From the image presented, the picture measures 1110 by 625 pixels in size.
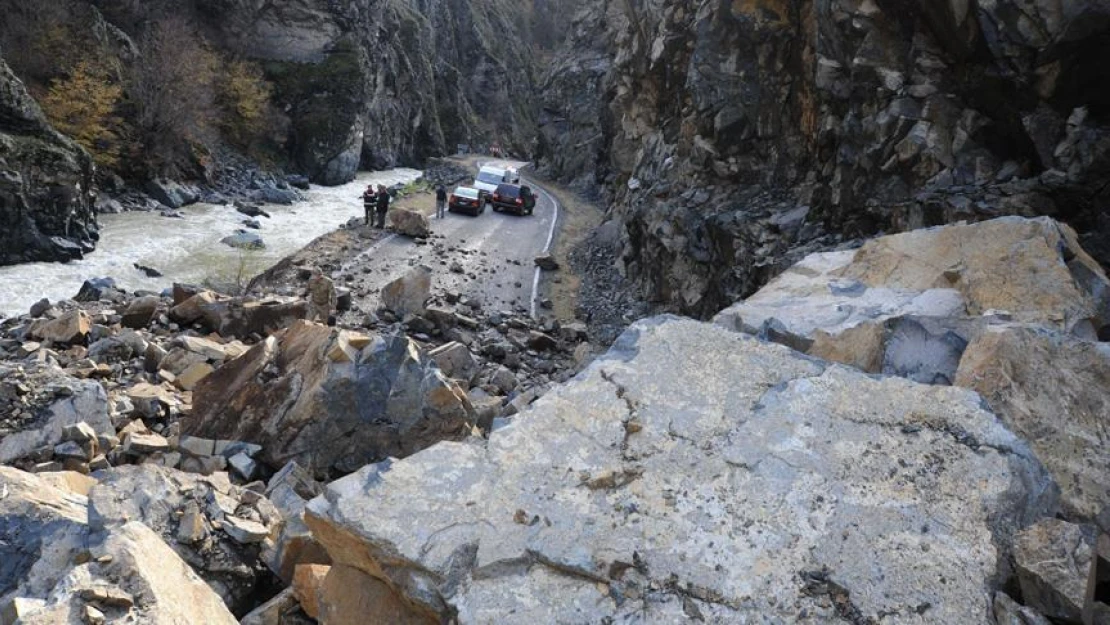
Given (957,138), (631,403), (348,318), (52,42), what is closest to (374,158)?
(52,42)

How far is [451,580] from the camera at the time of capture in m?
3.20

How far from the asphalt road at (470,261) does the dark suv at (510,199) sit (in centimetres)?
167

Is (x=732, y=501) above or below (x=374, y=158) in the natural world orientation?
above

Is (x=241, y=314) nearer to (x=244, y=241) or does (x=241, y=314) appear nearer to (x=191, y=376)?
(x=191, y=376)

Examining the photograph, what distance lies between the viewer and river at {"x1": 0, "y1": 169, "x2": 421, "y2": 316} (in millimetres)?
17625

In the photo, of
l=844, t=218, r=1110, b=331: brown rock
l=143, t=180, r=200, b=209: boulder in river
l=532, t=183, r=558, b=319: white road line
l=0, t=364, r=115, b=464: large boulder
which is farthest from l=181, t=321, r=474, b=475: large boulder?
l=143, t=180, r=200, b=209: boulder in river

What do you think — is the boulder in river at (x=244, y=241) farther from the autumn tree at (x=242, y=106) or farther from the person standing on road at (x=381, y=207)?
the autumn tree at (x=242, y=106)

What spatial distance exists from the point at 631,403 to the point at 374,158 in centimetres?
5126

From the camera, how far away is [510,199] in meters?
30.1

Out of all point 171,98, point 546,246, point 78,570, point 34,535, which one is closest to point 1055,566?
point 78,570

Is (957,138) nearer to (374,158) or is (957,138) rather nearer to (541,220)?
(541,220)

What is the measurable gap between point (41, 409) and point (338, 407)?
2946mm

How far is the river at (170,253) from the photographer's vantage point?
17625mm

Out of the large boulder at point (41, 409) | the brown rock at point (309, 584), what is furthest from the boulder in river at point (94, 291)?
the brown rock at point (309, 584)
